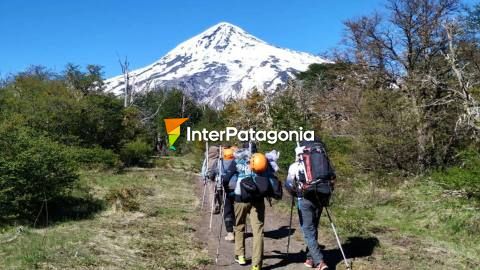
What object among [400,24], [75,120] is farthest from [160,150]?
[400,24]

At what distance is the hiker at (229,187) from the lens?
873 centimetres

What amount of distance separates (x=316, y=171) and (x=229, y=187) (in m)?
2.27

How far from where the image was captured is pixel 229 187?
8812mm

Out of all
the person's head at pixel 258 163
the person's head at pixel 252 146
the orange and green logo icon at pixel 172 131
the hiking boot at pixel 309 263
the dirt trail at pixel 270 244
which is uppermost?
the orange and green logo icon at pixel 172 131

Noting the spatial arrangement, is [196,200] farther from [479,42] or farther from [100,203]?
[479,42]

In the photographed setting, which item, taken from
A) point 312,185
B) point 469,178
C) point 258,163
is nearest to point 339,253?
point 312,185

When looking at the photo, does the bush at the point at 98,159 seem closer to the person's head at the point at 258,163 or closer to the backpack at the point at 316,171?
the person's head at the point at 258,163

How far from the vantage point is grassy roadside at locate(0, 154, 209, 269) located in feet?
23.6

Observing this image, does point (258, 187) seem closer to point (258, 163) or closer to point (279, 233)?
point (258, 163)

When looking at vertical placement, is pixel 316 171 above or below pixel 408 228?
above

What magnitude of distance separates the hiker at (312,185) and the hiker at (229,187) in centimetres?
164

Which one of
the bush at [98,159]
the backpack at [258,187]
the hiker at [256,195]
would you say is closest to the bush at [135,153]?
the bush at [98,159]

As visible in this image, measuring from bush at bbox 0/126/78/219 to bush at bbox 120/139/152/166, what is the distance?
1839cm

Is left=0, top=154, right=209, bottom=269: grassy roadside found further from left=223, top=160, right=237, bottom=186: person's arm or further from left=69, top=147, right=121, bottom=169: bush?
left=69, top=147, right=121, bottom=169: bush
